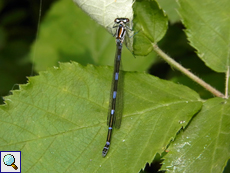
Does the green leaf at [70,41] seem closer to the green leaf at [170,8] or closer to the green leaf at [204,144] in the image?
the green leaf at [170,8]

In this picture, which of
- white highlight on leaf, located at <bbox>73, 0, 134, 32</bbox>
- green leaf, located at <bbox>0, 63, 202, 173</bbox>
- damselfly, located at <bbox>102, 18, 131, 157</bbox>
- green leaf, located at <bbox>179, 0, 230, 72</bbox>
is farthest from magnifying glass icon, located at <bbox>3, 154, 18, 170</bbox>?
green leaf, located at <bbox>179, 0, 230, 72</bbox>

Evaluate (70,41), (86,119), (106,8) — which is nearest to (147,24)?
(106,8)

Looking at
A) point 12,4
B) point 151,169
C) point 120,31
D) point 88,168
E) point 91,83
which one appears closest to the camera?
point 88,168

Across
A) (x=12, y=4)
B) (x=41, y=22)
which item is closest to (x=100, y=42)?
(x=41, y=22)

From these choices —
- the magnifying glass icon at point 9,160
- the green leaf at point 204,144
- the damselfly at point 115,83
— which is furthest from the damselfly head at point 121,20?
the magnifying glass icon at point 9,160

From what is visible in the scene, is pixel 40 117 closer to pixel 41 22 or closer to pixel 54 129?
pixel 54 129

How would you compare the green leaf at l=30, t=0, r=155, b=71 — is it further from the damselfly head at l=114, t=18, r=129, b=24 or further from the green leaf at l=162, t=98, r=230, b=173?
the green leaf at l=162, t=98, r=230, b=173

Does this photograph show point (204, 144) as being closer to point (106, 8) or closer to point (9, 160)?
point (106, 8)
